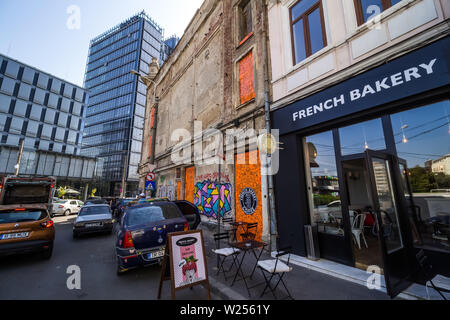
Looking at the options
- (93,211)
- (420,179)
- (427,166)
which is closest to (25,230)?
(93,211)

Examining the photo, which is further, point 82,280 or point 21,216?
point 21,216

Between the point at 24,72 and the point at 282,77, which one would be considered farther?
the point at 24,72

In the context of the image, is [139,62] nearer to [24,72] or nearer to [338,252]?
[24,72]

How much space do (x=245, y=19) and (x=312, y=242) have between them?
10.7 meters

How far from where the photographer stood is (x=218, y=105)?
1002cm

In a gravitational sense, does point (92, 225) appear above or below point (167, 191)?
below

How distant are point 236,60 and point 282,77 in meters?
3.31

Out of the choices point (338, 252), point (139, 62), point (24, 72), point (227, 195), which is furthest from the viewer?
point (139, 62)

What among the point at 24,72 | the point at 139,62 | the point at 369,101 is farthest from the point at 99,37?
the point at 369,101

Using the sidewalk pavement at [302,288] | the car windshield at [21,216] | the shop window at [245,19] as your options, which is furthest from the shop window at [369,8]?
the car windshield at [21,216]

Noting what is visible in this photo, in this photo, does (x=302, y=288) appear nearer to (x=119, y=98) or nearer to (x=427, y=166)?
(x=427, y=166)

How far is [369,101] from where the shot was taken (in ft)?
14.4
